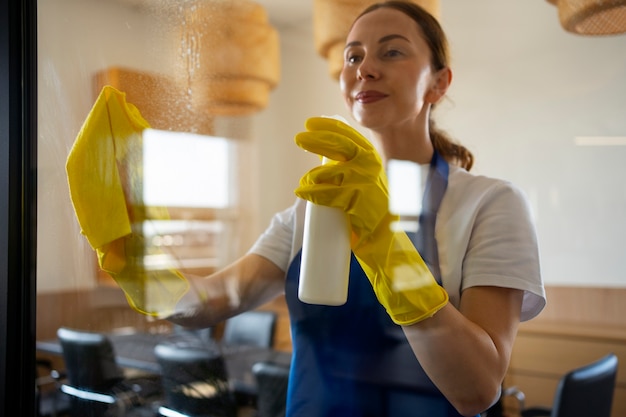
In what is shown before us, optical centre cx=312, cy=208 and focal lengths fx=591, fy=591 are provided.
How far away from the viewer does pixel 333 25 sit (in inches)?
28.9

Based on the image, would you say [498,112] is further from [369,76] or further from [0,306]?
[0,306]

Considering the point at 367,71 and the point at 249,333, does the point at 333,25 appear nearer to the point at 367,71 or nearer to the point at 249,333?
the point at 367,71

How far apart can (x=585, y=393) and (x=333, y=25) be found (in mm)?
499

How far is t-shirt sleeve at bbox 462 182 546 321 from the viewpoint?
0.58 m

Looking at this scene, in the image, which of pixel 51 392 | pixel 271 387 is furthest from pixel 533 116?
pixel 51 392

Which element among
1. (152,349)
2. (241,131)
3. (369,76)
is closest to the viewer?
(369,76)

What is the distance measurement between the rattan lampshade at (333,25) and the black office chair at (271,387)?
0.45 metres

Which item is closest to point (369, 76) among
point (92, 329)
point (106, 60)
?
point (106, 60)

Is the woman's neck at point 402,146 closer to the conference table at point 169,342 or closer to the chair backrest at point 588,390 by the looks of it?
the chair backrest at point 588,390

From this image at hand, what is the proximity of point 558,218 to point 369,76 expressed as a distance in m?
0.27

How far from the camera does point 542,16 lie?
576 mm

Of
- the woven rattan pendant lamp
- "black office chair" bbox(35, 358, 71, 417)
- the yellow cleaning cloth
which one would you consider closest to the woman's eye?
the woven rattan pendant lamp

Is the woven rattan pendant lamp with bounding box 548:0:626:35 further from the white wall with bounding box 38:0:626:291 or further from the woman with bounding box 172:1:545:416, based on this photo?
the woman with bounding box 172:1:545:416

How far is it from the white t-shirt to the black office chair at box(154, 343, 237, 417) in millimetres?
457
